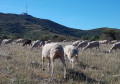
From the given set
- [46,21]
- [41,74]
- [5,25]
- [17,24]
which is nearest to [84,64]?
[41,74]

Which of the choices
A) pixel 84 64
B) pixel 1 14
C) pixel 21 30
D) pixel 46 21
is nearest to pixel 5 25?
pixel 21 30

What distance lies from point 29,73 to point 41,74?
0.61 metres

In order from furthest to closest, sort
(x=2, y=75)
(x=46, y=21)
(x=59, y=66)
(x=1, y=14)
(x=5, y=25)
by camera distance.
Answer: (x=46, y=21)
(x=1, y=14)
(x=5, y=25)
(x=59, y=66)
(x=2, y=75)

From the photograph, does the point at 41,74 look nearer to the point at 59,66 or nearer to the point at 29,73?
the point at 29,73

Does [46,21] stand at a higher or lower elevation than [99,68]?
higher

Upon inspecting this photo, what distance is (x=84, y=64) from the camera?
42.7 ft

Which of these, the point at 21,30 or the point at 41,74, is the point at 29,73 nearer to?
the point at 41,74

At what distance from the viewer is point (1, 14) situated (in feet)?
368

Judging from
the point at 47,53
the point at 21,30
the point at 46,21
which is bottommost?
the point at 47,53

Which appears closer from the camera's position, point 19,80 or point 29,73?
point 19,80

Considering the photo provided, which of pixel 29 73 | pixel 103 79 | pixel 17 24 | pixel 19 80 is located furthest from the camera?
pixel 17 24

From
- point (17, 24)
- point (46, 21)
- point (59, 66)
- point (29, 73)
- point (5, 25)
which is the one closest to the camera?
point (29, 73)

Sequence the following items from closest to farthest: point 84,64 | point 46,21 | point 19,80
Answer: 1. point 19,80
2. point 84,64
3. point 46,21

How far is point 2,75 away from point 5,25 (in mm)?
89674
